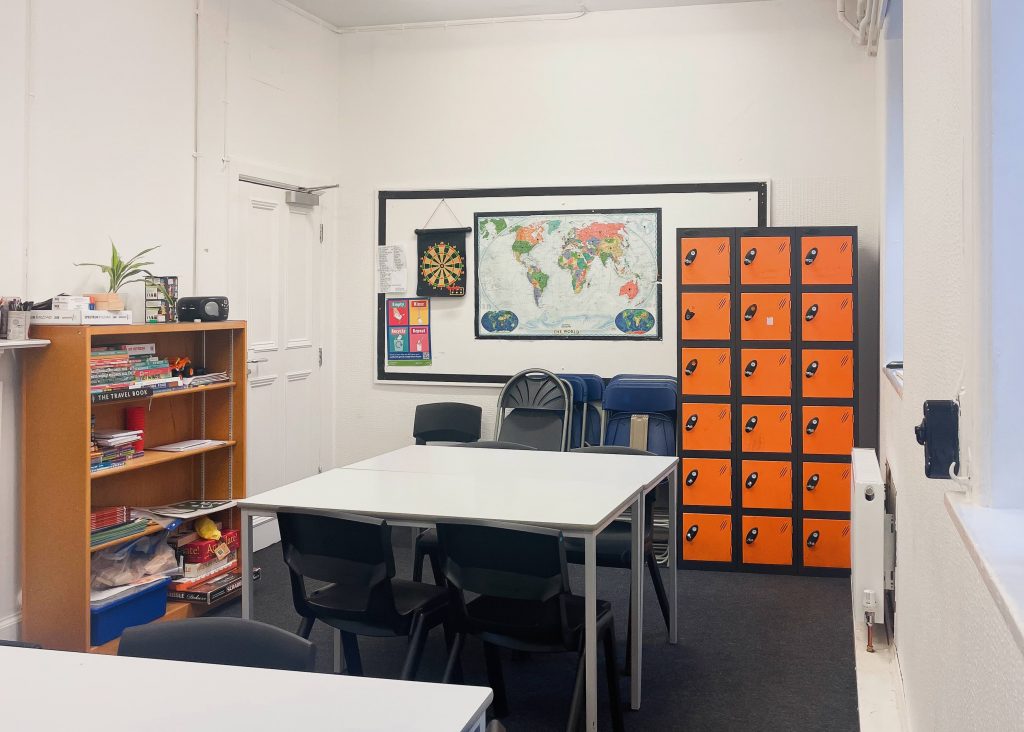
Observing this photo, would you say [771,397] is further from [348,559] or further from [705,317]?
[348,559]

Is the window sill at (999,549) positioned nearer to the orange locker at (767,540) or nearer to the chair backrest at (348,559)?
the chair backrest at (348,559)

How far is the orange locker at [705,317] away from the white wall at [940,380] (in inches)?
82.8

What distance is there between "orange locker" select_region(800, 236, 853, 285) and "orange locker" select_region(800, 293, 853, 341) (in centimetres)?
8

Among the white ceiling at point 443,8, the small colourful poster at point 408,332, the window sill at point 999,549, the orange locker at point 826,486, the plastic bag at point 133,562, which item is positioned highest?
the white ceiling at point 443,8

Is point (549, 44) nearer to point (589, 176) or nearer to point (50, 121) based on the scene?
point (589, 176)

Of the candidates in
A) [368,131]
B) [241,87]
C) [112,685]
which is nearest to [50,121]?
[241,87]

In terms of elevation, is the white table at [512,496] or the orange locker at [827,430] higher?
the orange locker at [827,430]

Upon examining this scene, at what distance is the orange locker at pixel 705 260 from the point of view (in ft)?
16.7

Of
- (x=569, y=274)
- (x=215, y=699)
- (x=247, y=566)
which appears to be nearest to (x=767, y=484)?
(x=569, y=274)

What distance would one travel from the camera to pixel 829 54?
18.0 feet

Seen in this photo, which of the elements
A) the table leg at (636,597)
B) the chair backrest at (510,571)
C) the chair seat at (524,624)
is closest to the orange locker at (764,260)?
the table leg at (636,597)

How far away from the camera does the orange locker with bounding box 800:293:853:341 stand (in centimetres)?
496

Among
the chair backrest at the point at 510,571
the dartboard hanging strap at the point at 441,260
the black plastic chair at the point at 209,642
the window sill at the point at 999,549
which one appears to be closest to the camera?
the window sill at the point at 999,549

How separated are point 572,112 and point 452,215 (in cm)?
101
